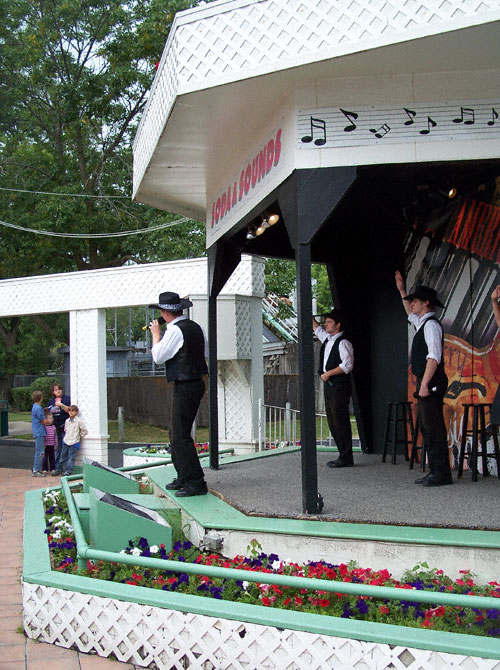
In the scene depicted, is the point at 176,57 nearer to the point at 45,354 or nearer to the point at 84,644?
the point at 84,644

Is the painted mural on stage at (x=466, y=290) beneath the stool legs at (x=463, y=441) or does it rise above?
above

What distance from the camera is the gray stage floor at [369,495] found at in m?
5.20

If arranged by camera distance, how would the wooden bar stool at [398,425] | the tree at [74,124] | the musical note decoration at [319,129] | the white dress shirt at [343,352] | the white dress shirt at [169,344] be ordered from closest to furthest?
1. the musical note decoration at [319,129]
2. the white dress shirt at [169,344]
3. the white dress shirt at [343,352]
4. the wooden bar stool at [398,425]
5. the tree at [74,124]

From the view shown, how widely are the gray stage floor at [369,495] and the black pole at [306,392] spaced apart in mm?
157

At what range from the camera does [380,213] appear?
28.9 ft

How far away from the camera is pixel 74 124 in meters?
24.6

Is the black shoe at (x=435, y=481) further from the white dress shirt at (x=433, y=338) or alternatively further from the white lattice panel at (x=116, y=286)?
the white lattice panel at (x=116, y=286)

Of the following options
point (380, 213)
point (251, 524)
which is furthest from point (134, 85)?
point (251, 524)

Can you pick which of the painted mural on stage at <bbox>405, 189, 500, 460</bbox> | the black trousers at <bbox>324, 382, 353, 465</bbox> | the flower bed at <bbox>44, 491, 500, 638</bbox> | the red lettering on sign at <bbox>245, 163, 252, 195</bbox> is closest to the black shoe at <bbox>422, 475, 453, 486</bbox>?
the painted mural on stage at <bbox>405, 189, 500, 460</bbox>

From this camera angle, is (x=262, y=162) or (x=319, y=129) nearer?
(x=319, y=129)

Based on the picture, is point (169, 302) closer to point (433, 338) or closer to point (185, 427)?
point (185, 427)

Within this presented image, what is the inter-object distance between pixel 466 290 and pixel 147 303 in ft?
22.4

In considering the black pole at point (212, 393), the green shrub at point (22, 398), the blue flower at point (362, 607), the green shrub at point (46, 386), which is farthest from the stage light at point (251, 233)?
the green shrub at point (22, 398)

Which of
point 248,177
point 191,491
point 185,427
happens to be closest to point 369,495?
point 191,491
